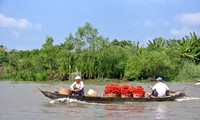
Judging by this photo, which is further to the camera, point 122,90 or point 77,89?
point 122,90

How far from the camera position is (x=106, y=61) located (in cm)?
4178

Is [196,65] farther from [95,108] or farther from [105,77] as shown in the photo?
[95,108]

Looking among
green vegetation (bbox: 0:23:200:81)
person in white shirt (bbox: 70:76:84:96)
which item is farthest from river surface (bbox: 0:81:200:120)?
green vegetation (bbox: 0:23:200:81)

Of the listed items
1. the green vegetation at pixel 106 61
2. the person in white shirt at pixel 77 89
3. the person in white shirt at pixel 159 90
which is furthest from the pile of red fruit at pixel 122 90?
the green vegetation at pixel 106 61

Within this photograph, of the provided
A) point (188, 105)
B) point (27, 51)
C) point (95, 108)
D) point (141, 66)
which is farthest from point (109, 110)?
point (27, 51)

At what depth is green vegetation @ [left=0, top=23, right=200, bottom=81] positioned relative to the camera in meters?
40.9

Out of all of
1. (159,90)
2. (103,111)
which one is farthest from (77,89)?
(159,90)

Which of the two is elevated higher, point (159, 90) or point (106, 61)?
point (106, 61)

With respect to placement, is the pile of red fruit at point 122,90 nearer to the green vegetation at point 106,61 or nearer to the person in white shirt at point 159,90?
the person in white shirt at point 159,90

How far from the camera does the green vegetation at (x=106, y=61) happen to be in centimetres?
4093

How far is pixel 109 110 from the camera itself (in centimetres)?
1398

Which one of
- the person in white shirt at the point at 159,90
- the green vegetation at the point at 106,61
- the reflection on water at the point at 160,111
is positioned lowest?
the reflection on water at the point at 160,111

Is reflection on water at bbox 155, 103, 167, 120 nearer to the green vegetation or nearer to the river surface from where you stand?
the river surface

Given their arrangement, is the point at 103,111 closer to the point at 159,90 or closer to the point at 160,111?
the point at 160,111
